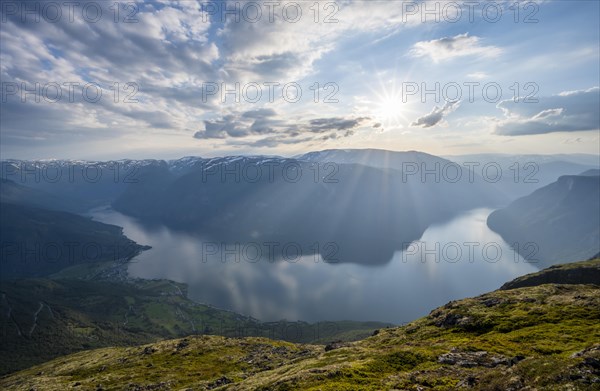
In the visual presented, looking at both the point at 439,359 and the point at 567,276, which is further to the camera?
the point at 567,276

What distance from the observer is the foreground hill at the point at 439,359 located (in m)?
26.2

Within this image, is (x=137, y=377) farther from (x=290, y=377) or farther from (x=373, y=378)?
(x=373, y=378)

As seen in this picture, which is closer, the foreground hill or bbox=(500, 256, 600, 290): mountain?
the foreground hill

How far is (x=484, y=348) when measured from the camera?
38.3 meters

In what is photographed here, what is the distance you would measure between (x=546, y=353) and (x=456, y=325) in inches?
937

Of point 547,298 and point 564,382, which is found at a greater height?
point 564,382

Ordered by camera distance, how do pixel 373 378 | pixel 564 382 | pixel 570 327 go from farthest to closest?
1. pixel 570 327
2. pixel 373 378
3. pixel 564 382

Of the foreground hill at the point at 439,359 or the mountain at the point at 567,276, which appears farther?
the mountain at the point at 567,276

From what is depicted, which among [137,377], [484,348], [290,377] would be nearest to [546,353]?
[484,348]

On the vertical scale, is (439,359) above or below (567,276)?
above

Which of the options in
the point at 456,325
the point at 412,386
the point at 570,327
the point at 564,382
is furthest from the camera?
the point at 456,325

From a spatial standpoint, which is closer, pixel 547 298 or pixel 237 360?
pixel 547 298

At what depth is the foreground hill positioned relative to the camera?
26156 mm

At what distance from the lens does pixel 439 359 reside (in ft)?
118
